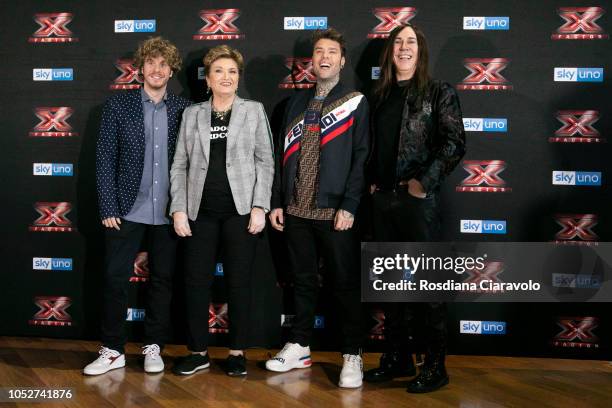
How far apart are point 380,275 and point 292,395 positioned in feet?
2.51

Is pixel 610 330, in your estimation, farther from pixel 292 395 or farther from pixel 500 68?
pixel 292 395

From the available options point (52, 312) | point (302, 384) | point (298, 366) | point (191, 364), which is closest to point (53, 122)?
point (52, 312)

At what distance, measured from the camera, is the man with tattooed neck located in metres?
2.79

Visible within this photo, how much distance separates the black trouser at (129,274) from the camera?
9.67 ft

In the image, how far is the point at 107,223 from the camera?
9.59 ft

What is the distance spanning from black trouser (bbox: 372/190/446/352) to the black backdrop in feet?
1.94

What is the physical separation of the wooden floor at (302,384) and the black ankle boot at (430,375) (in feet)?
0.13

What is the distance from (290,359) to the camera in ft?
9.73

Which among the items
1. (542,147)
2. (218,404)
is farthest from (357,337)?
(542,147)

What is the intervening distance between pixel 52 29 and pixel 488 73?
2755 millimetres

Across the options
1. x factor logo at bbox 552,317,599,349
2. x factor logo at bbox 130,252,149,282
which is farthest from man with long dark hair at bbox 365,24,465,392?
x factor logo at bbox 130,252,149,282

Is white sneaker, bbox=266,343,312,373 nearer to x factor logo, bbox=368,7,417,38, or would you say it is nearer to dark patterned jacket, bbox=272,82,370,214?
dark patterned jacket, bbox=272,82,370,214

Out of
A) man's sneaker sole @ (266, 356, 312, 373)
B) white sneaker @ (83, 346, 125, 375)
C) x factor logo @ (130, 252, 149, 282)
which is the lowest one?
man's sneaker sole @ (266, 356, 312, 373)

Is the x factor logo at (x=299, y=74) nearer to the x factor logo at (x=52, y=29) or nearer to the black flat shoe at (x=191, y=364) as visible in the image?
the x factor logo at (x=52, y=29)
